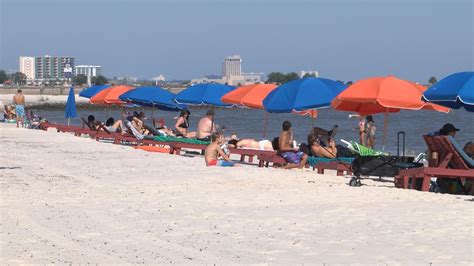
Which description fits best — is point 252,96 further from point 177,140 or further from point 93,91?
point 93,91

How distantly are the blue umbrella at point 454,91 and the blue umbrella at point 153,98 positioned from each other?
1020 centimetres

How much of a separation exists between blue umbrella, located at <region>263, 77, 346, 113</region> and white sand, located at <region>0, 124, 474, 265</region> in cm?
172

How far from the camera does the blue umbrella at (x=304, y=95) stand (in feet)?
49.8

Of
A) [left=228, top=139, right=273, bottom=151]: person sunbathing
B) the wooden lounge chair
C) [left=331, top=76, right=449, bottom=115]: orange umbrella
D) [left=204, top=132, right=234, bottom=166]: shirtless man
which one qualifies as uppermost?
[left=331, top=76, right=449, bottom=115]: orange umbrella

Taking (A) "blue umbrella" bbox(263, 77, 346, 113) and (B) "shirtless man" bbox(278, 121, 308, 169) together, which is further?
(A) "blue umbrella" bbox(263, 77, 346, 113)

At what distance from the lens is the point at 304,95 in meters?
15.4

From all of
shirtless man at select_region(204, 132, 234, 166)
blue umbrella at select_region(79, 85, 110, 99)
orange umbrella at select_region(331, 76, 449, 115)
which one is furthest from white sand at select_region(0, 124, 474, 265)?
blue umbrella at select_region(79, 85, 110, 99)

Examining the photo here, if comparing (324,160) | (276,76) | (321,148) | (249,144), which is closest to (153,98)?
(249,144)

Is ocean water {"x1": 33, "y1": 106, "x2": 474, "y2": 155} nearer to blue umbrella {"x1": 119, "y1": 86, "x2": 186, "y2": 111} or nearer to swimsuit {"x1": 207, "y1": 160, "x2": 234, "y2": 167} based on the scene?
blue umbrella {"x1": 119, "y1": 86, "x2": 186, "y2": 111}

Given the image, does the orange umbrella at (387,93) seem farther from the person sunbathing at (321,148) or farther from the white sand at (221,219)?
the white sand at (221,219)

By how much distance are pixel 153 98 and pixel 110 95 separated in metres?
3.85

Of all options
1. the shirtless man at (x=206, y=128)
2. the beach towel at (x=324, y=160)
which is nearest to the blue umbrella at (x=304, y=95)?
the beach towel at (x=324, y=160)

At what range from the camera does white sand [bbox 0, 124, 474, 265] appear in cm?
707

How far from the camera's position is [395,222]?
8602 millimetres
